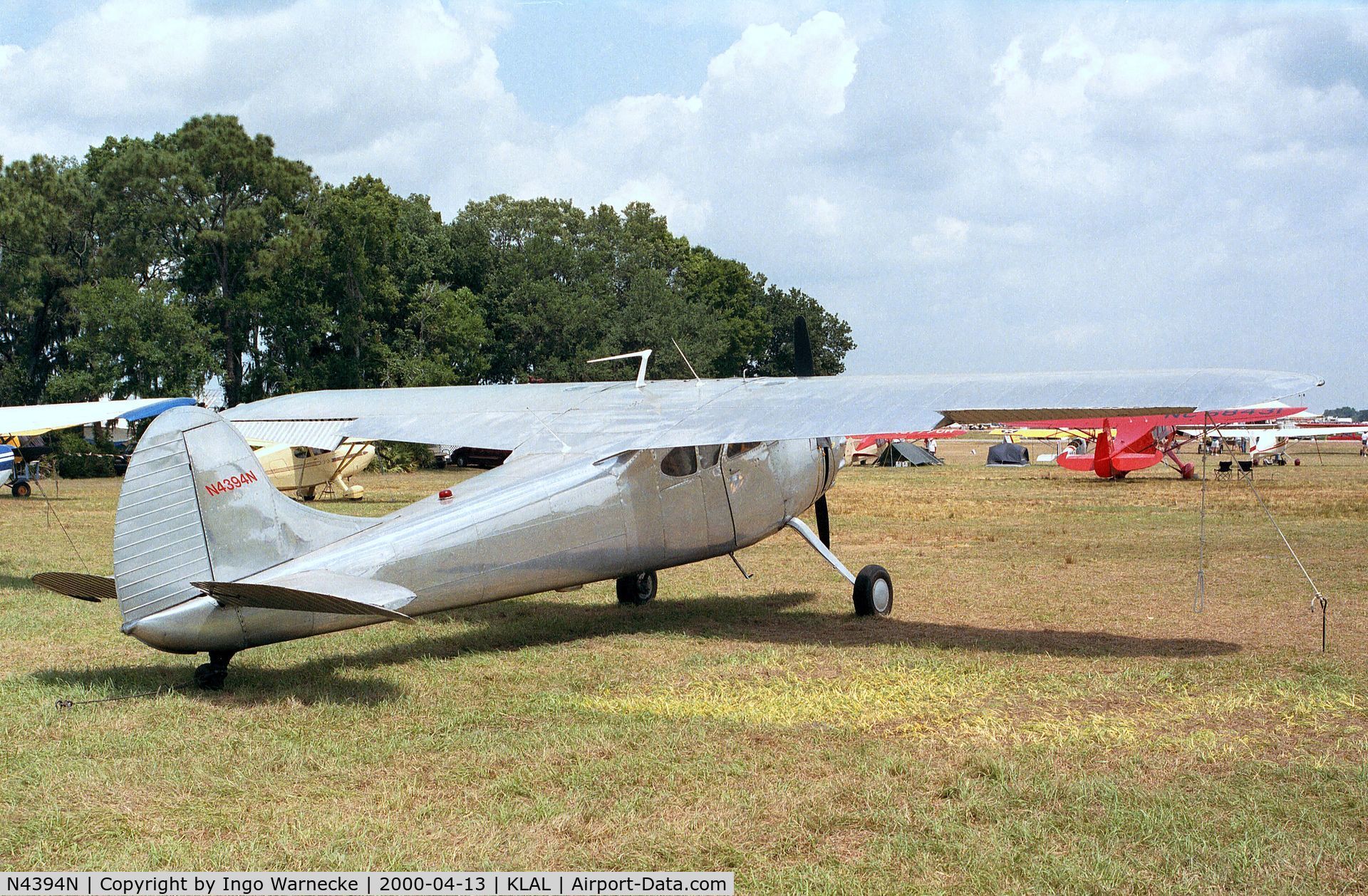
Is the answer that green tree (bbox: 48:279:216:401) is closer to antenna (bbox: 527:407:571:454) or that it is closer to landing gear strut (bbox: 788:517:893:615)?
antenna (bbox: 527:407:571:454)

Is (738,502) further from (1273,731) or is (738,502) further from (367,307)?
(367,307)

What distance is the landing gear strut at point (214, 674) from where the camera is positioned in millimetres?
6816

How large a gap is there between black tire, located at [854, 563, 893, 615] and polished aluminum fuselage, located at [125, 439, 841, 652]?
90 centimetres

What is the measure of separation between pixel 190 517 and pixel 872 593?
19.1 ft

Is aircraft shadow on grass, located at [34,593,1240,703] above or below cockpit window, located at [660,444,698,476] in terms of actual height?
below

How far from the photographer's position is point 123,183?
43.3m

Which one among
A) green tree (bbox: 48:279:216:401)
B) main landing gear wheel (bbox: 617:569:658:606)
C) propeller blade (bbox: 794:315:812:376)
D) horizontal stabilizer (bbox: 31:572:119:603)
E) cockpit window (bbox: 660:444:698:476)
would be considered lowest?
main landing gear wheel (bbox: 617:569:658:606)

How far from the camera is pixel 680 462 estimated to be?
9.21m

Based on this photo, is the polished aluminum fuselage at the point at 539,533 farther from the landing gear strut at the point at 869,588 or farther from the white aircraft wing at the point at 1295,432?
the white aircraft wing at the point at 1295,432

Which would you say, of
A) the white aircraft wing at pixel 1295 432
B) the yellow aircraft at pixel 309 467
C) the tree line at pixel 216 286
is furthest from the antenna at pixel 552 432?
the tree line at pixel 216 286

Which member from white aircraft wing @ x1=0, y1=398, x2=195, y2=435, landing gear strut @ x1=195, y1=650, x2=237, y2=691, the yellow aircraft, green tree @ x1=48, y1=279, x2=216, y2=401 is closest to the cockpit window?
landing gear strut @ x1=195, y1=650, x2=237, y2=691

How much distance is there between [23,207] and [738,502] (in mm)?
43988

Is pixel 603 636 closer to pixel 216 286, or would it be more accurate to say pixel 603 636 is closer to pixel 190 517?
pixel 190 517

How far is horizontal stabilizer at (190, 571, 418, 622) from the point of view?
6059 mm
